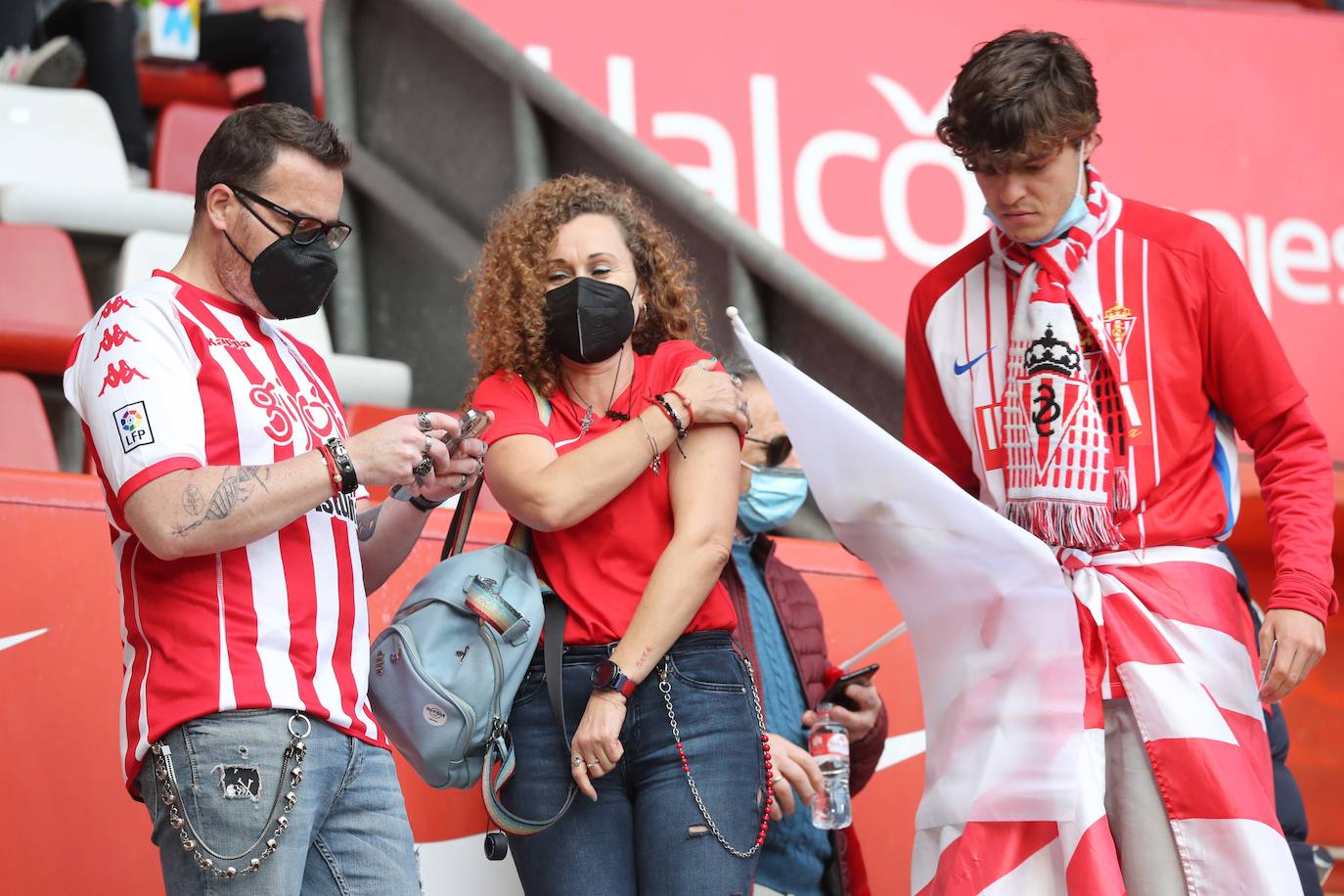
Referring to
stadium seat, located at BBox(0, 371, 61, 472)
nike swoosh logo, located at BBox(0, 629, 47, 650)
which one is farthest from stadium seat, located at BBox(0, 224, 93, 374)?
nike swoosh logo, located at BBox(0, 629, 47, 650)

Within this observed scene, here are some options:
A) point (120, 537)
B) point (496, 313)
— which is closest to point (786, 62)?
point (496, 313)

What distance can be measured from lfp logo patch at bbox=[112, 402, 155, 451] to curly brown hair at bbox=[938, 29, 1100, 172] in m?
1.13

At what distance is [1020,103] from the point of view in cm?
206

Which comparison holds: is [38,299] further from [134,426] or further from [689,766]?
[689,766]

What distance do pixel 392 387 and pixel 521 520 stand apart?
2090 mm

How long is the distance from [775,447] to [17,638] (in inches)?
55.0

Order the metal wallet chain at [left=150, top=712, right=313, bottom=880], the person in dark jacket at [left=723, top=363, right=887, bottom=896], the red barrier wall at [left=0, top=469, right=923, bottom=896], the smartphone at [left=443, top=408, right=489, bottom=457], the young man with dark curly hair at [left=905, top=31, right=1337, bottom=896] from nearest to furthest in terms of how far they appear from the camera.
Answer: the metal wallet chain at [left=150, top=712, right=313, bottom=880], the young man with dark curly hair at [left=905, top=31, right=1337, bottom=896], the smartphone at [left=443, top=408, right=489, bottom=457], the red barrier wall at [left=0, top=469, right=923, bottom=896], the person in dark jacket at [left=723, top=363, right=887, bottom=896]

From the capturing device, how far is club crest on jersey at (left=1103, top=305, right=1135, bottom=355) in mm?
2109

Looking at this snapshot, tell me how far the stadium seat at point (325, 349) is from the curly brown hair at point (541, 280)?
1.64 m

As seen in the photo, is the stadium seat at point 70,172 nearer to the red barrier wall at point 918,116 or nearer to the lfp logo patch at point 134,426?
the red barrier wall at point 918,116

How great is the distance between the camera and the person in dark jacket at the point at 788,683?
8.69 ft

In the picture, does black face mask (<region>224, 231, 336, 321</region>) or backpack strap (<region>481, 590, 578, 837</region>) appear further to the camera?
backpack strap (<region>481, 590, 578, 837</region>)

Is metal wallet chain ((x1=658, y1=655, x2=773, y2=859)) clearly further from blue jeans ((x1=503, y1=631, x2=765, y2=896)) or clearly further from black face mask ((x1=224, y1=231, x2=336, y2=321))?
black face mask ((x1=224, y1=231, x2=336, y2=321))

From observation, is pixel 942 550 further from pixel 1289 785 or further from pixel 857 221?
pixel 857 221
